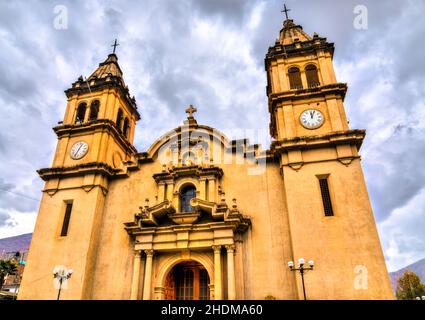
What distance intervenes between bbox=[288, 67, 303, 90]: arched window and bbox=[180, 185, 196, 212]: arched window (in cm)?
952

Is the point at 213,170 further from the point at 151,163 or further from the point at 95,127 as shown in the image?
the point at 95,127

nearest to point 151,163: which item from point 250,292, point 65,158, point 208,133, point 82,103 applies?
point 208,133

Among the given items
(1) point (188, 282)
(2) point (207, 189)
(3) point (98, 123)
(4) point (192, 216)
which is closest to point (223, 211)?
(4) point (192, 216)

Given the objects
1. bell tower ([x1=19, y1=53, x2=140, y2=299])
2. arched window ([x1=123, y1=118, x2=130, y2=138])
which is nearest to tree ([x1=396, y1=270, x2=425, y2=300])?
arched window ([x1=123, y1=118, x2=130, y2=138])

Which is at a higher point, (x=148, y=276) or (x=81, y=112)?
(x=81, y=112)

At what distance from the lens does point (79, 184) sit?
20.5m

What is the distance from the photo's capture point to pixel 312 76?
70.4ft

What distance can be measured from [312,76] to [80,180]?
16.8 meters

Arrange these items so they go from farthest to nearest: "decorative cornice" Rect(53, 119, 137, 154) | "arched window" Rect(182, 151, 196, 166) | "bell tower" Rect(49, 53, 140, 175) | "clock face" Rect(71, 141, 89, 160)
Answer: "decorative cornice" Rect(53, 119, 137, 154)
"bell tower" Rect(49, 53, 140, 175)
"clock face" Rect(71, 141, 89, 160)
"arched window" Rect(182, 151, 196, 166)

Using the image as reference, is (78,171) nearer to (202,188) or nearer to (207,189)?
(202,188)

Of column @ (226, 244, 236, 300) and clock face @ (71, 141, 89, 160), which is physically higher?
clock face @ (71, 141, 89, 160)

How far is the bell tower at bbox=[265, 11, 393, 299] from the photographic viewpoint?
47.9 ft

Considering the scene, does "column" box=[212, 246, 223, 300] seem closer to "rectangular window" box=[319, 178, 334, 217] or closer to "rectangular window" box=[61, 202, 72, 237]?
"rectangular window" box=[319, 178, 334, 217]

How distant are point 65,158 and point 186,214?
33.0 feet
